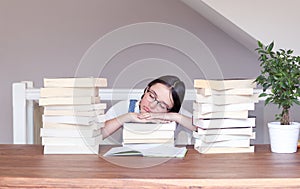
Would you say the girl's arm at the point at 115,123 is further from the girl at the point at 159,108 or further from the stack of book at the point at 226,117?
the stack of book at the point at 226,117

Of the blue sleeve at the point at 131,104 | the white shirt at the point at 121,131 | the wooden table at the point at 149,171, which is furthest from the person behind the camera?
the blue sleeve at the point at 131,104

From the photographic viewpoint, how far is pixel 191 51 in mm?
2711

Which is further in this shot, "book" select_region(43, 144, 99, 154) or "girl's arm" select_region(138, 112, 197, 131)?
"girl's arm" select_region(138, 112, 197, 131)

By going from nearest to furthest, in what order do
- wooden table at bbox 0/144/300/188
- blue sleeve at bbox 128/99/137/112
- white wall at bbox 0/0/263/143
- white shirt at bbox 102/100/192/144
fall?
wooden table at bbox 0/144/300/188
white shirt at bbox 102/100/192/144
blue sleeve at bbox 128/99/137/112
white wall at bbox 0/0/263/143

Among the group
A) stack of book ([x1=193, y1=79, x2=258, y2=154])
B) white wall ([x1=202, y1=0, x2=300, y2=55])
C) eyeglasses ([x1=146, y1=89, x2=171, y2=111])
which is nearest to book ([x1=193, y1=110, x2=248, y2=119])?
stack of book ([x1=193, y1=79, x2=258, y2=154])

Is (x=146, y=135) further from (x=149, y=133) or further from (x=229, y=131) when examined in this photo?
(x=229, y=131)

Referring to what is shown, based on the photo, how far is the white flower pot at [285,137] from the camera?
4.10 ft

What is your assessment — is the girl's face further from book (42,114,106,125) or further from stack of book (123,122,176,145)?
book (42,114,106,125)

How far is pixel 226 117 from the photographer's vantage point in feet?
4.18

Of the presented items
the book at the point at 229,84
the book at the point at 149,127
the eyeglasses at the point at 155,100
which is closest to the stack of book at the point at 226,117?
the book at the point at 229,84

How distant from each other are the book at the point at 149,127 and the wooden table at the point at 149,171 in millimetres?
129

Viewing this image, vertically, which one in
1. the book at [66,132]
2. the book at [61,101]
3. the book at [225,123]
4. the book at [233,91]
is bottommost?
the book at [66,132]

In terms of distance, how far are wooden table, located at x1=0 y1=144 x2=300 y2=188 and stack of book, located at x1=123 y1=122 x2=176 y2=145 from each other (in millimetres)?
121

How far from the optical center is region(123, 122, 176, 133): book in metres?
1.32
